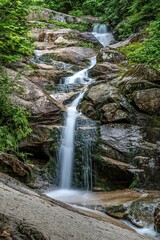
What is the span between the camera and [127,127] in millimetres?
8500

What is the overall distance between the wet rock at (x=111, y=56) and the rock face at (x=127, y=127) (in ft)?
11.2

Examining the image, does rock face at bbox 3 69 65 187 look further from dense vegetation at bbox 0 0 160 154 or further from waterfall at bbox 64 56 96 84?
waterfall at bbox 64 56 96 84

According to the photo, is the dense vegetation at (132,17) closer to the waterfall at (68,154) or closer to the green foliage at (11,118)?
the green foliage at (11,118)

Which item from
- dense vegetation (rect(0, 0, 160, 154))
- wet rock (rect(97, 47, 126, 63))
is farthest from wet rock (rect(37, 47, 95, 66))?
dense vegetation (rect(0, 0, 160, 154))

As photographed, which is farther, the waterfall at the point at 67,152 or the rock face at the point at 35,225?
the waterfall at the point at 67,152

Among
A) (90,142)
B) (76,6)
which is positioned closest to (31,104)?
(90,142)

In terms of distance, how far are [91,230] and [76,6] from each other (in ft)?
85.8

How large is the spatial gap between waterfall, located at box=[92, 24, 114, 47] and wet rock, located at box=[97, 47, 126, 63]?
192 inches

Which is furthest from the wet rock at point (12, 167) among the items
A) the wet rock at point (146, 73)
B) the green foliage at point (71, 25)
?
the green foliage at point (71, 25)

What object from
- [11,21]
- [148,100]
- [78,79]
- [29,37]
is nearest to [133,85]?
[148,100]

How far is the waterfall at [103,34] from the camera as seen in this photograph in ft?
63.6

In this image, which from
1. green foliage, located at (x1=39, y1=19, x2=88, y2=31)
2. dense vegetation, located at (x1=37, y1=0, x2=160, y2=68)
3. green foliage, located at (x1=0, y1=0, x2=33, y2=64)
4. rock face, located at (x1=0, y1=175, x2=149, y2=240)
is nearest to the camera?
rock face, located at (x1=0, y1=175, x2=149, y2=240)

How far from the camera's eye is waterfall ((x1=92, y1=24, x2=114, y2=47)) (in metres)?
19.4

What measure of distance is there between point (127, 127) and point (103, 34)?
13.4 meters
